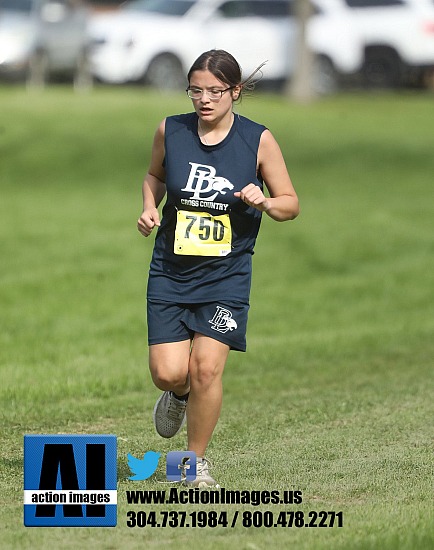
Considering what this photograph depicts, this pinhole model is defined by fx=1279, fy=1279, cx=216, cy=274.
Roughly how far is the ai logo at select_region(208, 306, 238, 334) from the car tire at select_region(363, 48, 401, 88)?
25492 millimetres

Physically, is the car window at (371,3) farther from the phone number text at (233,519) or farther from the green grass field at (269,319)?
the phone number text at (233,519)

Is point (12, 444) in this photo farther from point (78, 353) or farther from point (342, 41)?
point (342, 41)

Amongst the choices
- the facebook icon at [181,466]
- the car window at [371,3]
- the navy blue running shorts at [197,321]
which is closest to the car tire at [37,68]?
the car window at [371,3]

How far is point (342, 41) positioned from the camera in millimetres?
30141

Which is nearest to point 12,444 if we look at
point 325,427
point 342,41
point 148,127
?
point 325,427

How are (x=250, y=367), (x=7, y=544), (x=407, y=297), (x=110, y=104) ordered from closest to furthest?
(x=7, y=544) → (x=250, y=367) → (x=407, y=297) → (x=110, y=104)

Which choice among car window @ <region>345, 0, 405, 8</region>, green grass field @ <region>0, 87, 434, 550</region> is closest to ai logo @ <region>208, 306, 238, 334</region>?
green grass field @ <region>0, 87, 434, 550</region>

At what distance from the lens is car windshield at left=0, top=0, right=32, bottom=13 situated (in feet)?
94.7

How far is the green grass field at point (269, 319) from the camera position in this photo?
648cm

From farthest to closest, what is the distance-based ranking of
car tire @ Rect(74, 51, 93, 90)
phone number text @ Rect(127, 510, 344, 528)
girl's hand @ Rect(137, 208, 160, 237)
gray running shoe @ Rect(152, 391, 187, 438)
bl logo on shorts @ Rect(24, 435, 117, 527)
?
car tire @ Rect(74, 51, 93, 90)
gray running shoe @ Rect(152, 391, 187, 438)
girl's hand @ Rect(137, 208, 160, 237)
phone number text @ Rect(127, 510, 344, 528)
bl logo on shorts @ Rect(24, 435, 117, 527)

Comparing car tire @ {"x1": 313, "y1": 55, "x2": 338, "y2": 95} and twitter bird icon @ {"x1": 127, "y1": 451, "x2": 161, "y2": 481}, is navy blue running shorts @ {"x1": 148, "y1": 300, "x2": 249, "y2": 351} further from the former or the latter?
car tire @ {"x1": 313, "y1": 55, "x2": 338, "y2": 95}

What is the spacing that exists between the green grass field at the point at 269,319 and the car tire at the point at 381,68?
2.88m

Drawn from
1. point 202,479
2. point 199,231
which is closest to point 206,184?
point 199,231

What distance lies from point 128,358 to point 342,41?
1948 centimetres
